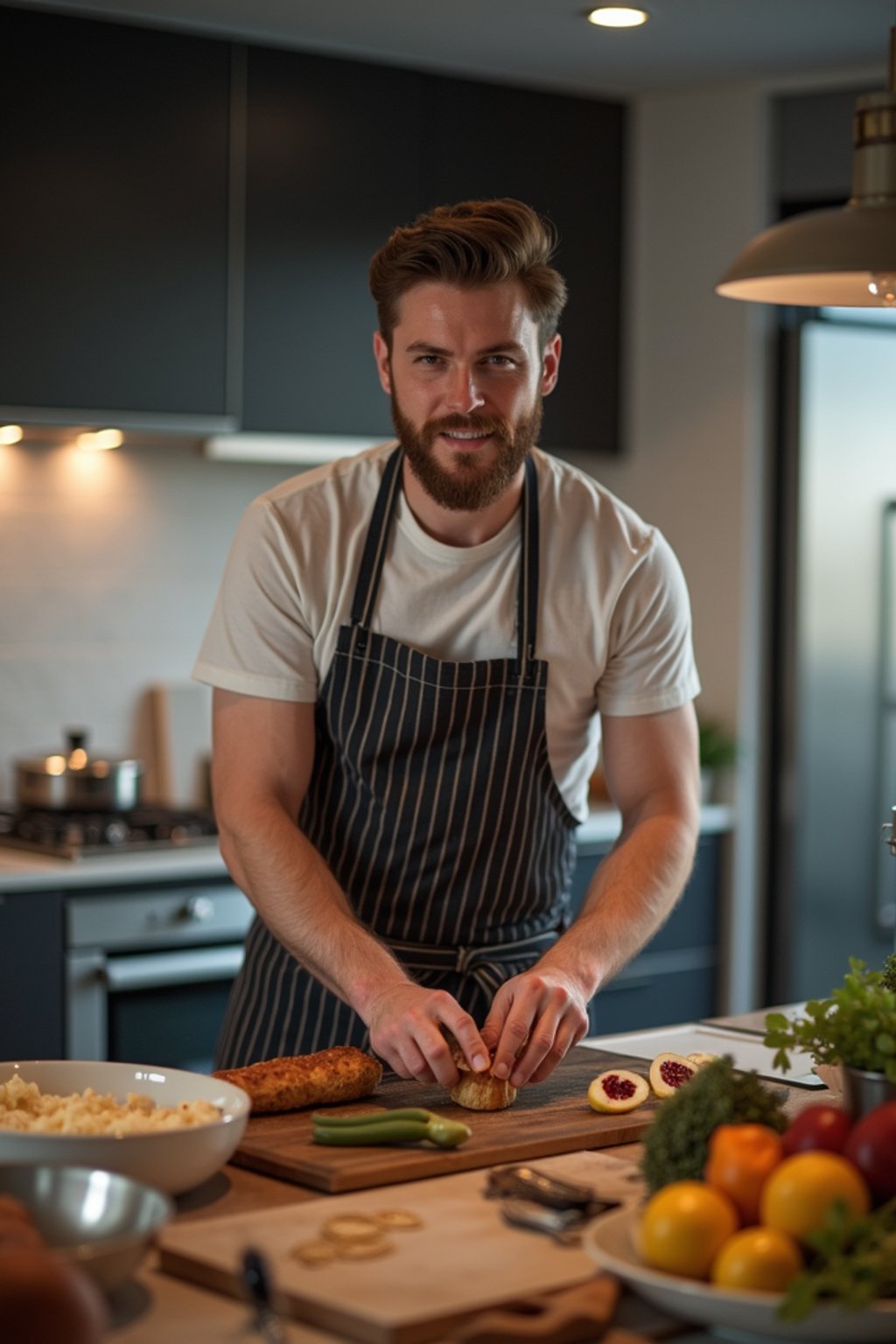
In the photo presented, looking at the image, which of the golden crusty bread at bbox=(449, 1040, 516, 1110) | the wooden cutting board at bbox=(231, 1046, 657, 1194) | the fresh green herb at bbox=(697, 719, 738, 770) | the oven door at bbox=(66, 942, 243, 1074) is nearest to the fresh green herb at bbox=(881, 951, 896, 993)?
the wooden cutting board at bbox=(231, 1046, 657, 1194)

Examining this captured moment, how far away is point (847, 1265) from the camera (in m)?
1.33

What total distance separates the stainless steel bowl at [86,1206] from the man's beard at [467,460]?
1.16 meters

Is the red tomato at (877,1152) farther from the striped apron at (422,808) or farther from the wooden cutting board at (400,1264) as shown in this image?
the striped apron at (422,808)

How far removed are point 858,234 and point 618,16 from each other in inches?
85.9

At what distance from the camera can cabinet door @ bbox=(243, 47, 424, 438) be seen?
158 inches

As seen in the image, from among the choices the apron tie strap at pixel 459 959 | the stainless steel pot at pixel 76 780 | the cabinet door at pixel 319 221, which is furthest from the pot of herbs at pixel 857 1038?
the cabinet door at pixel 319 221

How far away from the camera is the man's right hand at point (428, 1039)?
194cm

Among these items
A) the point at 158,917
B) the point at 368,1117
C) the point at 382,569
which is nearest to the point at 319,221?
the point at 158,917

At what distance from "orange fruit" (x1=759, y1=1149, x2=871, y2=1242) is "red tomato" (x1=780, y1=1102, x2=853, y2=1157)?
0.25 feet

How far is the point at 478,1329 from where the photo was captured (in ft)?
4.26

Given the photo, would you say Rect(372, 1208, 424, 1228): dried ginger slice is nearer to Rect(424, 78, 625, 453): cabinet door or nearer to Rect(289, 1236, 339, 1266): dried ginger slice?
Rect(289, 1236, 339, 1266): dried ginger slice

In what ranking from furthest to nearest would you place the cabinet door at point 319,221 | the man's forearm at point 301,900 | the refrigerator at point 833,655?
the refrigerator at point 833,655 → the cabinet door at point 319,221 → the man's forearm at point 301,900

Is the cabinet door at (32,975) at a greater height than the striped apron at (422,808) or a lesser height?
lesser

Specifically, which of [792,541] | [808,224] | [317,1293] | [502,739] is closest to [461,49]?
[792,541]
